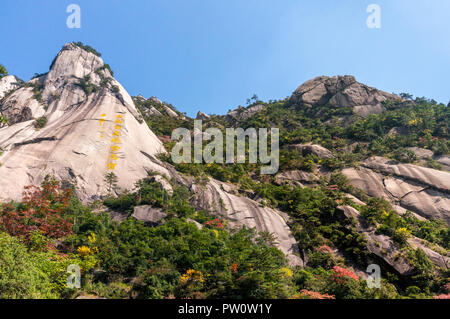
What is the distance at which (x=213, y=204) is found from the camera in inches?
1004

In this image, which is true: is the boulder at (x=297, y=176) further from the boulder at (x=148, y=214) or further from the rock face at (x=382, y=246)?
the boulder at (x=148, y=214)

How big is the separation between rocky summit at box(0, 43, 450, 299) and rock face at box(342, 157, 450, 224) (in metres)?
0.14

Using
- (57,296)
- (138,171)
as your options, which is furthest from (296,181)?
(57,296)

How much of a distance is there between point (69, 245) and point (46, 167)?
11.3 meters

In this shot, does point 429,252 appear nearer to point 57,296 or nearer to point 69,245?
point 57,296

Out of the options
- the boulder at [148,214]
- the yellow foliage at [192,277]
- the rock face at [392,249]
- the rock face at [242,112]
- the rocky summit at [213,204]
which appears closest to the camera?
the yellow foliage at [192,277]

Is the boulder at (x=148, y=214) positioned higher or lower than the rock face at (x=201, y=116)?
lower

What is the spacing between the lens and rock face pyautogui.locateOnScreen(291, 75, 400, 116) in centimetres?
5397

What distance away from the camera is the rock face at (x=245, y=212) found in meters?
22.7

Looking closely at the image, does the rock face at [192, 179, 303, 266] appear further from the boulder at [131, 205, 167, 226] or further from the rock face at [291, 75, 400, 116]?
the rock face at [291, 75, 400, 116]

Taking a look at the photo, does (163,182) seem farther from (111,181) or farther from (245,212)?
(245,212)

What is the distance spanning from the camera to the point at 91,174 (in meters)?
27.2

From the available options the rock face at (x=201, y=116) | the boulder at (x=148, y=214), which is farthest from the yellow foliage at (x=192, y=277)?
the rock face at (x=201, y=116)

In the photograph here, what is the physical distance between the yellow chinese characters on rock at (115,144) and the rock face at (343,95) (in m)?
41.9
